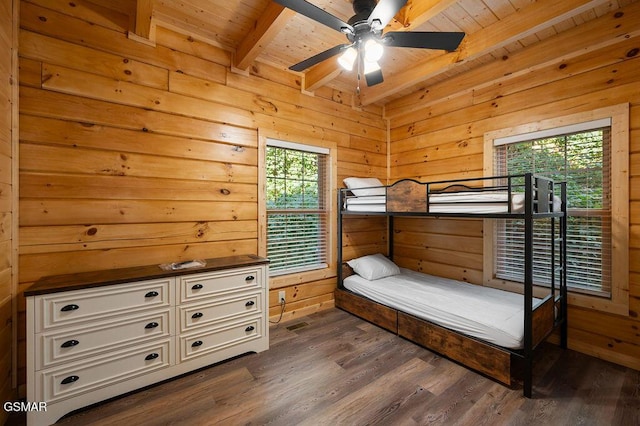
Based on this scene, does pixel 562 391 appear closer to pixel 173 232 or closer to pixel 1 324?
pixel 173 232

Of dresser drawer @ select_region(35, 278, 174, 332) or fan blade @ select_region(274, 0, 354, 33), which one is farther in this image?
dresser drawer @ select_region(35, 278, 174, 332)

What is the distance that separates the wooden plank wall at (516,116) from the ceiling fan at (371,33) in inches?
57.0

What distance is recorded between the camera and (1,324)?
64.4 inches

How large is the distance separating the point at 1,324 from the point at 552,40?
4.53 metres

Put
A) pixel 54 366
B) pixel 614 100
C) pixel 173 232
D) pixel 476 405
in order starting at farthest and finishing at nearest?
1. pixel 173 232
2. pixel 614 100
3. pixel 476 405
4. pixel 54 366

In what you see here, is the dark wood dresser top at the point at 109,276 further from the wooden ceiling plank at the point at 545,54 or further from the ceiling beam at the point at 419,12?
the wooden ceiling plank at the point at 545,54

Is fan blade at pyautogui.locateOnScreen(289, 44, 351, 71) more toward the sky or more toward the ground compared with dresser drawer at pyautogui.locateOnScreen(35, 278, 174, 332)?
more toward the sky

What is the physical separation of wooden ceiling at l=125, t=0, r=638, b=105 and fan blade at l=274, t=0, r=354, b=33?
0.45m

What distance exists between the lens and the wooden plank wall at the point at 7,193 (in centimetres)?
163

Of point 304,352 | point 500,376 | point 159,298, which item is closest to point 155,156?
point 159,298

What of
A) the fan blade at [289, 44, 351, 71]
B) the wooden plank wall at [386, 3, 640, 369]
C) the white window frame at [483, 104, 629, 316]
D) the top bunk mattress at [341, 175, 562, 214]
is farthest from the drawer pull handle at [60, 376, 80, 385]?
the white window frame at [483, 104, 629, 316]

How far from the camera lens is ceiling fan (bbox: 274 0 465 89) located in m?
1.47

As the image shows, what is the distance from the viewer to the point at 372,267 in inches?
126

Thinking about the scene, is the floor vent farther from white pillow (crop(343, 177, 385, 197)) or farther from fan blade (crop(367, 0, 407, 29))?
fan blade (crop(367, 0, 407, 29))
